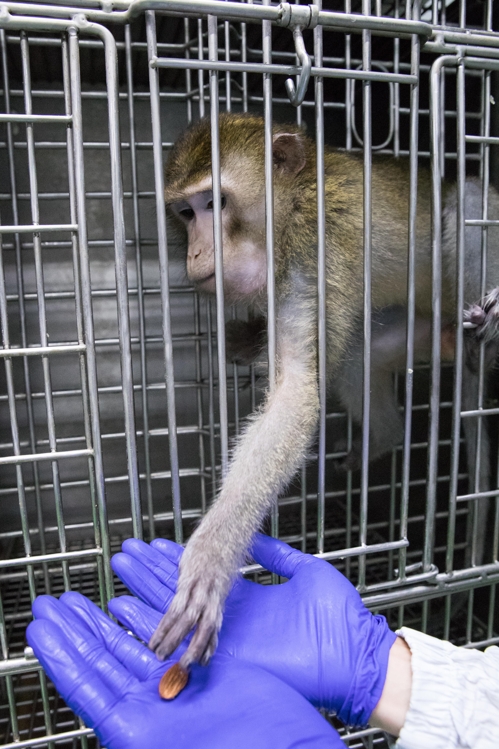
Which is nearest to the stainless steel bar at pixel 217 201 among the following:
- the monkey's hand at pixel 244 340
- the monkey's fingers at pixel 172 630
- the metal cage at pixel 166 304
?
the metal cage at pixel 166 304

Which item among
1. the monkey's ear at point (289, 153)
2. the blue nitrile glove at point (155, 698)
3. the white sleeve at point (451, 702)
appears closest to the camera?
the blue nitrile glove at point (155, 698)

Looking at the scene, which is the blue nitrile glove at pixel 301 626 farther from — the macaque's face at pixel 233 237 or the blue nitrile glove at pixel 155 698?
the macaque's face at pixel 233 237

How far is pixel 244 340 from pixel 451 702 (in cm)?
145

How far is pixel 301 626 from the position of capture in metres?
1.02

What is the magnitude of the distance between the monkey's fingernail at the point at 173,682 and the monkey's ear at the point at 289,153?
1.39 metres

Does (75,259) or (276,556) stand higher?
(75,259)

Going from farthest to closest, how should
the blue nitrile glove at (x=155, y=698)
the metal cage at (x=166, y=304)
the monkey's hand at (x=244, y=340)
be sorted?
the monkey's hand at (x=244, y=340) → the metal cage at (x=166, y=304) → the blue nitrile glove at (x=155, y=698)

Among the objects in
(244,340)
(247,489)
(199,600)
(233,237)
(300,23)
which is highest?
(300,23)

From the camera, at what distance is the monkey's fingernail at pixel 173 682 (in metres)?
0.85

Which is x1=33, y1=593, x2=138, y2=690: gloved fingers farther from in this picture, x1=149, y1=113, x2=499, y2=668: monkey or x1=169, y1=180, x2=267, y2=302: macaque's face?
x1=169, y1=180, x2=267, y2=302: macaque's face

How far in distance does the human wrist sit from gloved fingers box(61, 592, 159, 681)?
0.46m

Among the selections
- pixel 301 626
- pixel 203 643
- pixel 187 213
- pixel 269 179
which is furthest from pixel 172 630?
pixel 187 213

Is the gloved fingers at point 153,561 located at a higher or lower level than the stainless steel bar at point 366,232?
lower

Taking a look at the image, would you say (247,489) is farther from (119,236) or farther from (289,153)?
(289,153)
